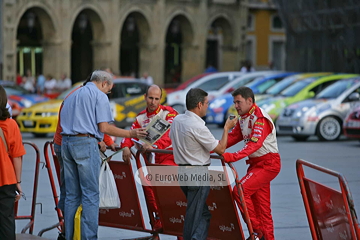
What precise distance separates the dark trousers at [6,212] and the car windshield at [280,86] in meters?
16.1

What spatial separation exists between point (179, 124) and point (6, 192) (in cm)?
163

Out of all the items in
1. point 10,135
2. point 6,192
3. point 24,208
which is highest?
point 10,135

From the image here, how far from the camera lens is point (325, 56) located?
109ft

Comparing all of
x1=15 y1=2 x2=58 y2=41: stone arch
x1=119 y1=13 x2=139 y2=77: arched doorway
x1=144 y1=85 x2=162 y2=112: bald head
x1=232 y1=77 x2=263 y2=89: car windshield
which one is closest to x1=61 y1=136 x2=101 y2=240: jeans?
x1=144 y1=85 x2=162 y2=112: bald head

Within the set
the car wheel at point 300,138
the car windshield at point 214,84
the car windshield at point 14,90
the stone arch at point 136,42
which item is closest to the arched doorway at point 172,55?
the stone arch at point 136,42

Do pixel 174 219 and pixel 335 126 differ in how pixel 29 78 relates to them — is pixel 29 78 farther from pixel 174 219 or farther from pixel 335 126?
pixel 174 219

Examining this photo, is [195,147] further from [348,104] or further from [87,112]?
[348,104]

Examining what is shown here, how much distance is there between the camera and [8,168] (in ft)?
21.6

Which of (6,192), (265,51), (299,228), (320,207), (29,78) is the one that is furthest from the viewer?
(265,51)

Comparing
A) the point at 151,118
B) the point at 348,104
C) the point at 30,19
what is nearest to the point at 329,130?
the point at 348,104

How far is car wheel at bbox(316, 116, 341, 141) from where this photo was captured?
18.6 meters

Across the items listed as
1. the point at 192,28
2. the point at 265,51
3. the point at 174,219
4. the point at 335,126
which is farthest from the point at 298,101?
the point at 265,51

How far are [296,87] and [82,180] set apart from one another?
48.5ft

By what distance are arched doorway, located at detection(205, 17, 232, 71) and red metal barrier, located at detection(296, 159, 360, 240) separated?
1591 inches
